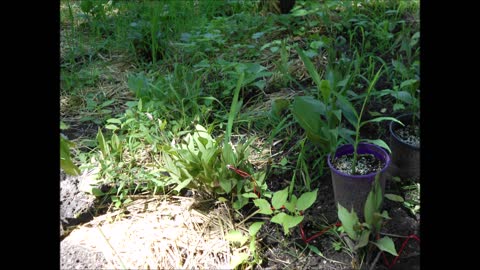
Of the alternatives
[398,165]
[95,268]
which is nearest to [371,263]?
[398,165]

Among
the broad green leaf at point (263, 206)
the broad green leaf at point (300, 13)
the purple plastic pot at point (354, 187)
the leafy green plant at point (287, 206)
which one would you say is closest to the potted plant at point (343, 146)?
the purple plastic pot at point (354, 187)

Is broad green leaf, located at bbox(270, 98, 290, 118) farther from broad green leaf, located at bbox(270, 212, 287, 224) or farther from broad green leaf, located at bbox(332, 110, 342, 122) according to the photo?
broad green leaf, located at bbox(270, 212, 287, 224)

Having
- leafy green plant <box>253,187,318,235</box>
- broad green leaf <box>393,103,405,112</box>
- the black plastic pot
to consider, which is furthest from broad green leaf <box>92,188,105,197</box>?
broad green leaf <box>393,103,405,112</box>

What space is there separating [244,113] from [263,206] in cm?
65

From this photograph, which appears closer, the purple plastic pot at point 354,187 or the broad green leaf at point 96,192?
the purple plastic pot at point 354,187

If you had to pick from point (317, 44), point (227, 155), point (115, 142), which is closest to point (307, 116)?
point (227, 155)

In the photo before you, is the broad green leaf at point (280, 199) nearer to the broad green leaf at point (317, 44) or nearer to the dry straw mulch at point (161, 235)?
the dry straw mulch at point (161, 235)

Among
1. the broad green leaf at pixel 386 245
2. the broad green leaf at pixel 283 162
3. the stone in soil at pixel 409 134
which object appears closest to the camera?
the broad green leaf at pixel 386 245

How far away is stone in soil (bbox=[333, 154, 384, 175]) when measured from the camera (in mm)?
1626

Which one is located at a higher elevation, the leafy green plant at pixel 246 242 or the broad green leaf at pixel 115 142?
the broad green leaf at pixel 115 142

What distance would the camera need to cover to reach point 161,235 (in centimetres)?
159

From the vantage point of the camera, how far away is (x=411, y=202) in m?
1.67

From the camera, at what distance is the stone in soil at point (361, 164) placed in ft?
5.33

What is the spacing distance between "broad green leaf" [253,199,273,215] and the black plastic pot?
0.48 metres
